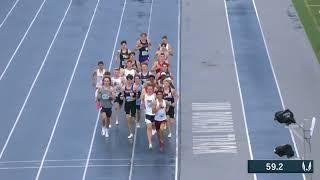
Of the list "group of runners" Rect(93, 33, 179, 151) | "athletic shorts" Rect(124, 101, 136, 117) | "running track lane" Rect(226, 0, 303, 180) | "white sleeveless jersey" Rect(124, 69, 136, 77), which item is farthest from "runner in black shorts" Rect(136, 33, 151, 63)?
"athletic shorts" Rect(124, 101, 136, 117)

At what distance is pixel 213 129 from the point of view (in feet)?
66.7

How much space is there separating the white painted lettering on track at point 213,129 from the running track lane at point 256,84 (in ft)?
1.55

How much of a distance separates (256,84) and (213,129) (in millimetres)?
3033

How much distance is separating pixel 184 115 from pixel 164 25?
23.0 feet

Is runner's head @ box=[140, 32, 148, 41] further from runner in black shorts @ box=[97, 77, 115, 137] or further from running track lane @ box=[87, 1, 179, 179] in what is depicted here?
runner in black shorts @ box=[97, 77, 115, 137]

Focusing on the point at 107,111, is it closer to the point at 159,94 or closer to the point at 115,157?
the point at 115,157

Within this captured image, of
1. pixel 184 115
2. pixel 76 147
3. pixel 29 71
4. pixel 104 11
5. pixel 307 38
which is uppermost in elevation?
pixel 104 11

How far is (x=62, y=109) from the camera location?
70.9 ft

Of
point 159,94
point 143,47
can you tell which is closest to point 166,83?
point 159,94

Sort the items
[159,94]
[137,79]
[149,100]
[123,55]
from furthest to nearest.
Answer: [123,55] → [137,79] → [149,100] → [159,94]

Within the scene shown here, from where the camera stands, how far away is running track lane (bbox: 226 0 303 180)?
1953 centimetres

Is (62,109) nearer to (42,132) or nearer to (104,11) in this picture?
(42,132)

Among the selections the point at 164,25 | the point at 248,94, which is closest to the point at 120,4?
the point at 164,25

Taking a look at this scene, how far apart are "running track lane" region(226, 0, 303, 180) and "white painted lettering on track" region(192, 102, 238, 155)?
18.6 inches
